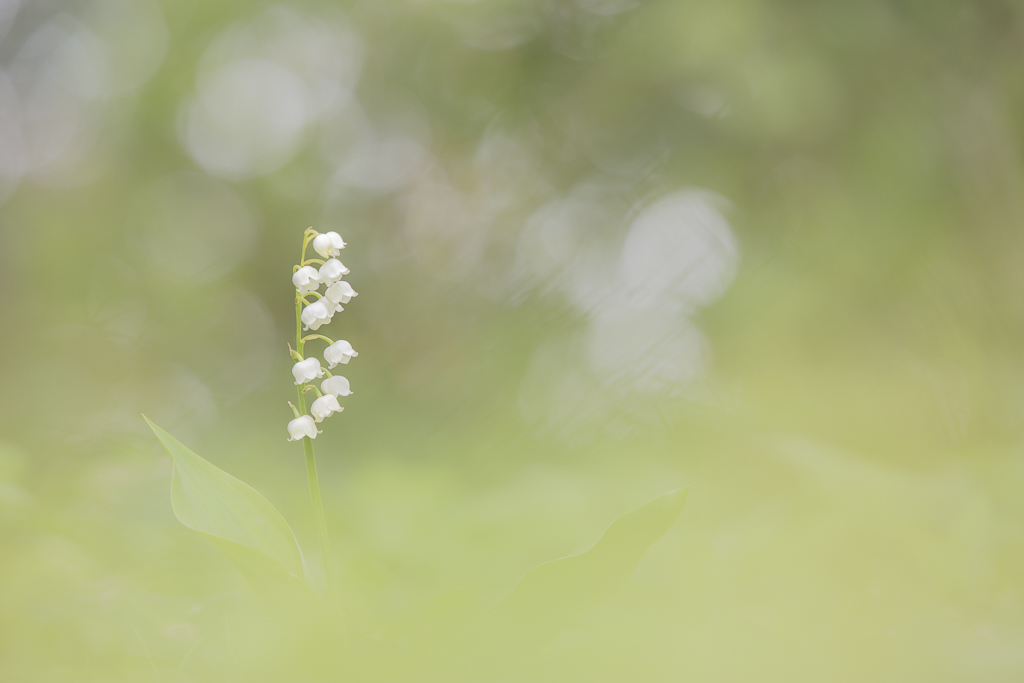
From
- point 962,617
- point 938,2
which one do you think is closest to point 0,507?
point 962,617

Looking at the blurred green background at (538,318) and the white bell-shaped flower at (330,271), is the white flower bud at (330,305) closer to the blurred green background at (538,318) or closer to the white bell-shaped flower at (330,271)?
the white bell-shaped flower at (330,271)

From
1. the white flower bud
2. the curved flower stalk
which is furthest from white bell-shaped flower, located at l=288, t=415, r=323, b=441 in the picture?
the white flower bud

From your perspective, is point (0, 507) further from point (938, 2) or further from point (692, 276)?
point (938, 2)

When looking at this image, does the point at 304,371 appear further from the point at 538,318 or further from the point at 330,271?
the point at 538,318

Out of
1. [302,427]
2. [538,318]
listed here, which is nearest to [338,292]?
[302,427]

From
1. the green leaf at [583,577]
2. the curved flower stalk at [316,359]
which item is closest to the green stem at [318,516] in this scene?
the curved flower stalk at [316,359]

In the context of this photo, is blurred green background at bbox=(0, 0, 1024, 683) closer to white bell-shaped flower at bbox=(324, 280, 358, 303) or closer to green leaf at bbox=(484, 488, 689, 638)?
green leaf at bbox=(484, 488, 689, 638)
